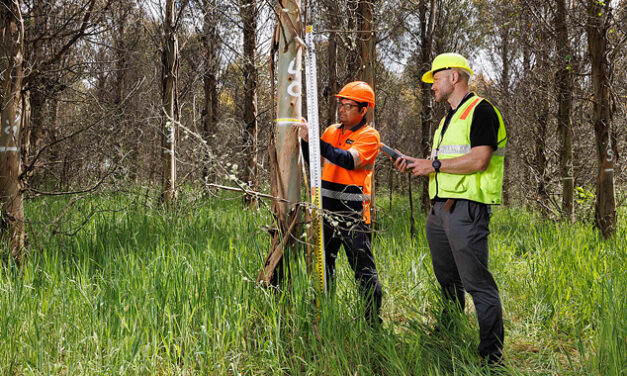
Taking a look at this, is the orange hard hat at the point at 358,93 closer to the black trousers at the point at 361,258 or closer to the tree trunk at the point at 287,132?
the tree trunk at the point at 287,132

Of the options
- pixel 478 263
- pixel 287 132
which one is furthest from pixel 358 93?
pixel 478 263

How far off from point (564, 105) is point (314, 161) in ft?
19.7

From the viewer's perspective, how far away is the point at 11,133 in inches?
148

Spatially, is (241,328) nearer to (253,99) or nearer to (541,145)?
(253,99)

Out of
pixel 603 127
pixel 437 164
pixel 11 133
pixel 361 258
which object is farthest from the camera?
pixel 603 127

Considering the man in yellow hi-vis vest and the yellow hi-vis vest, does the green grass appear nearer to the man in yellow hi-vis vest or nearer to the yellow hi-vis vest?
the man in yellow hi-vis vest

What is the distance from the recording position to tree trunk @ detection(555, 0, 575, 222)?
6.68 meters

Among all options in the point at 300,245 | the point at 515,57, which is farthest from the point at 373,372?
the point at 515,57

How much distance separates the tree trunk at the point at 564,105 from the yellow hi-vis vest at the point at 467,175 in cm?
455

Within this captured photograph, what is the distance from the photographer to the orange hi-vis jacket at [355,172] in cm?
335

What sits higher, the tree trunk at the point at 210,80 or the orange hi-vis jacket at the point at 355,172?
the tree trunk at the point at 210,80

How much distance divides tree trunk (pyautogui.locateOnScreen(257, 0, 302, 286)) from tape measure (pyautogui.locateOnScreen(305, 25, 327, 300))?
133 millimetres

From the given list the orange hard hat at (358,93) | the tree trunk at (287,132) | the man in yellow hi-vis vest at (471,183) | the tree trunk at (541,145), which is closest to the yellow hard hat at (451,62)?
the man in yellow hi-vis vest at (471,183)

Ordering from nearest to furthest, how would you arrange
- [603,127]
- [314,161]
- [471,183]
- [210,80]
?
[314,161] → [471,183] → [603,127] → [210,80]
